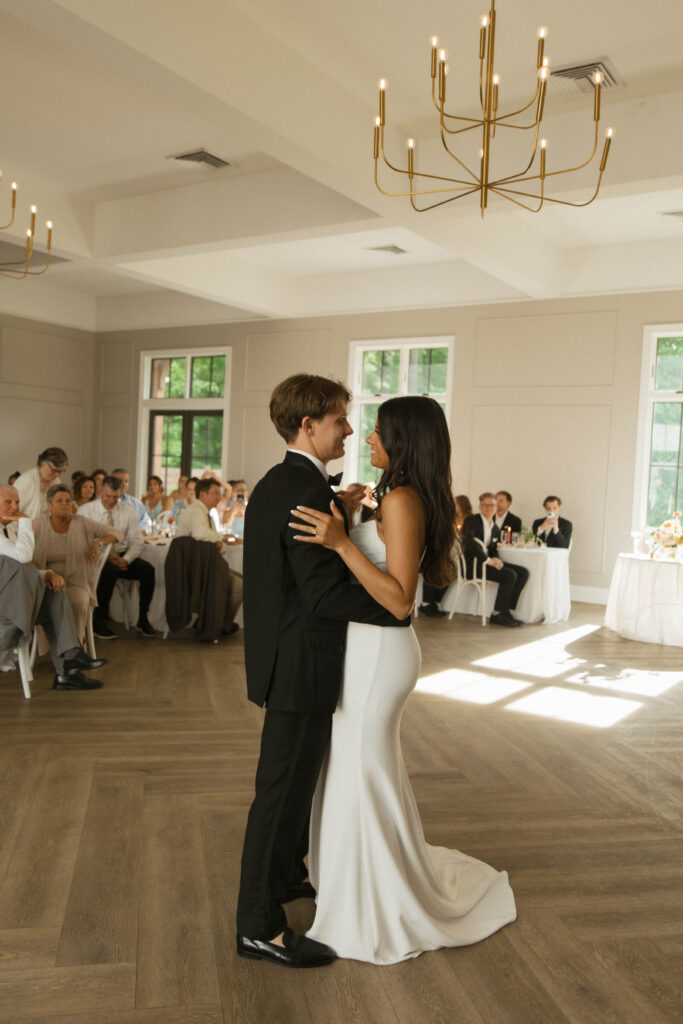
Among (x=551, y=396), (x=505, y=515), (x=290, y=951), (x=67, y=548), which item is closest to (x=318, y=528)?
(x=290, y=951)

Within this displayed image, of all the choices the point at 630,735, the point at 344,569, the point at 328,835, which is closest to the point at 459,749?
the point at 630,735

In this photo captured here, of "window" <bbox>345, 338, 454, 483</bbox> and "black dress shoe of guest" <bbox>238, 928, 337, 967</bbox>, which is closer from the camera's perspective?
"black dress shoe of guest" <bbox>238, 928, 337, 967</bbox>

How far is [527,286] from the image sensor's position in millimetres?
9180

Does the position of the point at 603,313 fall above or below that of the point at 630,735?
above

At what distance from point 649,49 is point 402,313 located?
620cm

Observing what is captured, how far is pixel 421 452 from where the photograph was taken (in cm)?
219

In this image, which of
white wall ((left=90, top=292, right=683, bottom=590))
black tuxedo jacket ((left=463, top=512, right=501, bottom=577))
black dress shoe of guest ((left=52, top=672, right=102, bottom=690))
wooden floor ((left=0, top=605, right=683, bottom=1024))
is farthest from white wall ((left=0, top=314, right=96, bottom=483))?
black dress shoe of guest ((left=52, top=672, right=102, bottom=690))

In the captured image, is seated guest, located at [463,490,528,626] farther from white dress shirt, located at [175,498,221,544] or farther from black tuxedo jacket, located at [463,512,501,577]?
white dress shirt, located at [175,498,221,544]

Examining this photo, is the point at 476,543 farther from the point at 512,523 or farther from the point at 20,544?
the point at 20,544

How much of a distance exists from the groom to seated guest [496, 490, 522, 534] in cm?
633

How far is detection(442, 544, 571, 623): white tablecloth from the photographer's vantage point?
315 inches

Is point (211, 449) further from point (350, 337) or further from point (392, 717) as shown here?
point (392, 717)

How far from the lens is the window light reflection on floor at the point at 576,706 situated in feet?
15.8

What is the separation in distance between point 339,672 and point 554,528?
7178 millimetres
